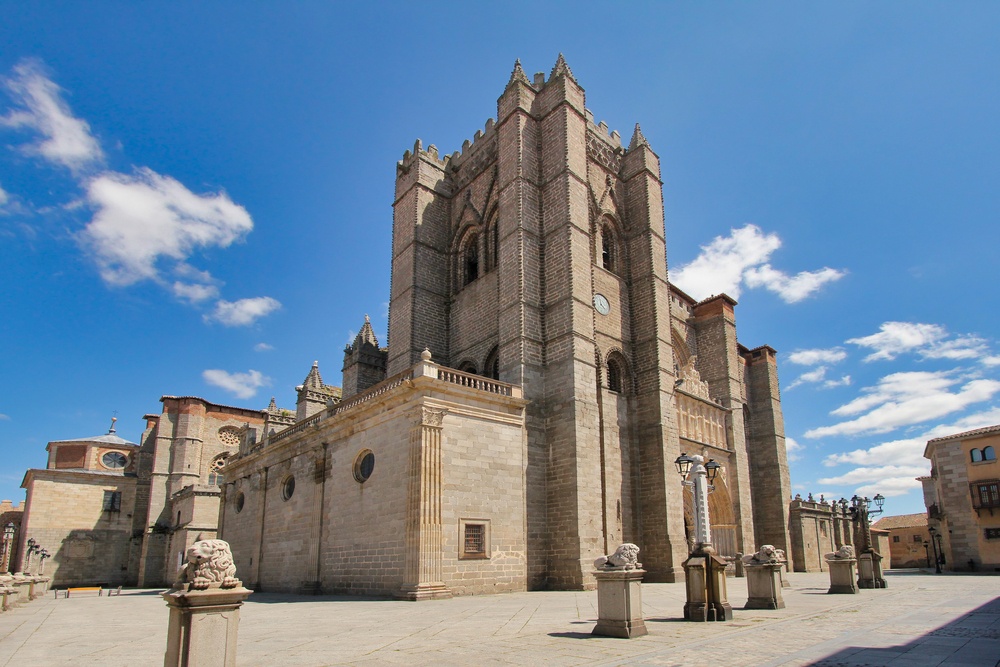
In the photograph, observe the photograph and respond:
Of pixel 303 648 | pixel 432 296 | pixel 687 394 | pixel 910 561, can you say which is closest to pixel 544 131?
pixel 432 296

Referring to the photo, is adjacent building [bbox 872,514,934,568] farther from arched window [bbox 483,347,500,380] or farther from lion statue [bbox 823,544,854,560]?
arched window [bbox 483,347,500,380]

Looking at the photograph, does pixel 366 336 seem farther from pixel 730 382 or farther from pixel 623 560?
pixel 623 560

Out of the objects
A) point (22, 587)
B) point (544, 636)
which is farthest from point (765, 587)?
point (22, 587)

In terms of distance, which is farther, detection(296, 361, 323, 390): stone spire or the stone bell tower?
detection(296, 361, 323, 390): stone spire

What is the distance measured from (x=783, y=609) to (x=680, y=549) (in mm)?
9321

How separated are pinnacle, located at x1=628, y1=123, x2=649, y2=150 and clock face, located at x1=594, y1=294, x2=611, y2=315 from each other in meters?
7.68

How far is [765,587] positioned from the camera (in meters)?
11.4

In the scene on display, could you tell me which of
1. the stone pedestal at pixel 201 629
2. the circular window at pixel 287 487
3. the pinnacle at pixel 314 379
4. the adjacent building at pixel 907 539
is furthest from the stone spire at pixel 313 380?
the adjacent building at pixel 907 539

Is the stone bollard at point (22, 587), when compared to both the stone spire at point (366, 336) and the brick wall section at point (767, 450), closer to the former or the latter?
the stone spire at point (366, 336)

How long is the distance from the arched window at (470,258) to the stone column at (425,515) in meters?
10.3

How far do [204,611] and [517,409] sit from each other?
14.1 m

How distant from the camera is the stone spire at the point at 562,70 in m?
22.4

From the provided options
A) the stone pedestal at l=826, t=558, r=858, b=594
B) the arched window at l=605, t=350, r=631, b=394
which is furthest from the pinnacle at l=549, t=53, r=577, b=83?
the stone pedestal at l=826, t=558, r=858, b=594

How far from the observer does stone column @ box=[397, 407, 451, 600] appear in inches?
579
